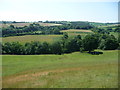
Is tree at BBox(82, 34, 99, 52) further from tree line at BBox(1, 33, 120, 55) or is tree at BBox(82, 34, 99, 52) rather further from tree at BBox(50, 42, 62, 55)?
tree at BBox(50, 42, 62, 55)

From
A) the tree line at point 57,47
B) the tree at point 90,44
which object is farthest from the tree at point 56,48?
the tree at point 90,44

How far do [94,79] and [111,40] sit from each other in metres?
45.0

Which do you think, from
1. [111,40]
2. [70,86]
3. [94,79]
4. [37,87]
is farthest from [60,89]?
[111,40]

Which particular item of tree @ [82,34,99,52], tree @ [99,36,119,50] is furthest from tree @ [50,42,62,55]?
tree @ [99,36,119,50]

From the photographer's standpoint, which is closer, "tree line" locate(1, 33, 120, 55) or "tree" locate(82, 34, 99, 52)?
"tree" locate(82, 34, 99, 52)

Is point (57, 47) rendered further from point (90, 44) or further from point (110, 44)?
point (110, 44)

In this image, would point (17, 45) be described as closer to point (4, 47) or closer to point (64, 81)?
point (4, 47)

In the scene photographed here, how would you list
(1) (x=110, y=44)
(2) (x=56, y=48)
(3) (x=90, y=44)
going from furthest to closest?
(1) (x=110, y=44), (2) (x=56, y=48), (3) (x=90, y=44)

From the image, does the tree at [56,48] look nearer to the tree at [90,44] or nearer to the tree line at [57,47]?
the tree line at [57,47]

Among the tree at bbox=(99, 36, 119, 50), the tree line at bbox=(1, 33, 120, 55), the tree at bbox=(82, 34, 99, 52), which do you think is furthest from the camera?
the tree at bbox=(99, 36, 119, 50)

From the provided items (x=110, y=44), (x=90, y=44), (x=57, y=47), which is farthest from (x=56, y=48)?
(x=110, y=44)

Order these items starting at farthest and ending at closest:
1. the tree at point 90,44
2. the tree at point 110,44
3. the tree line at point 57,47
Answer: the tree at point 110,44, the tree line at point 57,47, the tree at point 90,44

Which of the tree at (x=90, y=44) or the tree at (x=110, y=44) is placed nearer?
the tree at (x=90, y=44)

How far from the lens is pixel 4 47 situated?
5350cm
